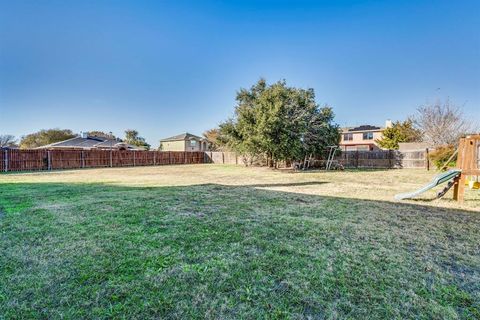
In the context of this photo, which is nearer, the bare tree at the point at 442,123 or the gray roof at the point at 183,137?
the bare tree at the point at 442,123

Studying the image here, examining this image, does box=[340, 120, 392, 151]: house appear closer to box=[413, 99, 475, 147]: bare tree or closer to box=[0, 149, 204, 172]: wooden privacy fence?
box=[413, 99, 475, 147]: bare tree

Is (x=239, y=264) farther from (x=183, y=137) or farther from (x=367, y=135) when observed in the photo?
(x=367, y=135)

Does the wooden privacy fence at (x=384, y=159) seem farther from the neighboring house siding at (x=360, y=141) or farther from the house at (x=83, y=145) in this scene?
the house at (x=83, y=145)

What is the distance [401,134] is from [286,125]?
19417mm

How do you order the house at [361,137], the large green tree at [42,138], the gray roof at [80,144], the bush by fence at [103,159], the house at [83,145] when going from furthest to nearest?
the large green tree at [42,138] → the house at [361,137] → the gray roof at [80,144] → the house at [83,145] → the bush by fence at [103,159]

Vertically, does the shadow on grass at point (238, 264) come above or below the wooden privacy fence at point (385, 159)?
below

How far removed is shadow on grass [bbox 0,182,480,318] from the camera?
170cm

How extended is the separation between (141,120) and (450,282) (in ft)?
89.4

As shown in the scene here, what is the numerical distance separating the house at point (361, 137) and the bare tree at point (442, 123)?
10.0 meters

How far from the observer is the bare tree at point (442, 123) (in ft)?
72.8

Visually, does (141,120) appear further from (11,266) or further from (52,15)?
(11,266)

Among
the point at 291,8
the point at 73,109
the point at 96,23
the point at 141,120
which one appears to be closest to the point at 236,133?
the point at 291,8

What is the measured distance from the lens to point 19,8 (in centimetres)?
1003

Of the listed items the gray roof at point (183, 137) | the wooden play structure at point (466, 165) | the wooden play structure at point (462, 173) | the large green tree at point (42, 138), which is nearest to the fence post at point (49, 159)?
the gray roof at point (183, 137)
